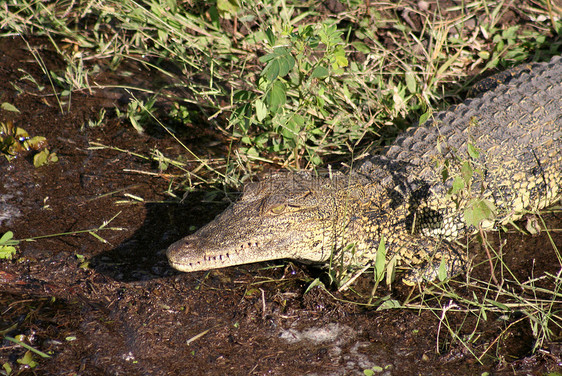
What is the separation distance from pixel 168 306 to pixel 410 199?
5.50ft

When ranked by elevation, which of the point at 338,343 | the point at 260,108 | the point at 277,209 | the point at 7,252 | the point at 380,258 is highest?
the point at 260,108

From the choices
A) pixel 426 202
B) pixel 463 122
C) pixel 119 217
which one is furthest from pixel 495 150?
pixel 119 217

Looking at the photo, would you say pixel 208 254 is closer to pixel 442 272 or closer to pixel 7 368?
pixel 7 368

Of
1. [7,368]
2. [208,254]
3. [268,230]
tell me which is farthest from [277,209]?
[7,368]

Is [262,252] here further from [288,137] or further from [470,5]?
[470,5]

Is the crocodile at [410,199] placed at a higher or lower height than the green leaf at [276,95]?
lower

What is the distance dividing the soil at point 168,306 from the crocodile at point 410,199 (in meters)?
0.24

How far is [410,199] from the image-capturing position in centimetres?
355

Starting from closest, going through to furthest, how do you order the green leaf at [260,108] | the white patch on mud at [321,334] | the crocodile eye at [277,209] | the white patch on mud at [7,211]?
the white patch on mud at [321,334], the crocodile eye at [277,209], the green leaf at [260,108], the white patch on mud at [7,211]

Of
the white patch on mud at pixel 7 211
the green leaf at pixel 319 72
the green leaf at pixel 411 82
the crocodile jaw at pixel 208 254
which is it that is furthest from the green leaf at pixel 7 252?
the green leaf at pixel 411 82

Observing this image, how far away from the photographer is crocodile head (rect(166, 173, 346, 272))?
3.22 meters

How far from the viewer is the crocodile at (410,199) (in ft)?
10.8

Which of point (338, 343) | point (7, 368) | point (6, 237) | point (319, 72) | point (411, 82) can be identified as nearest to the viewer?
point (7, 368)

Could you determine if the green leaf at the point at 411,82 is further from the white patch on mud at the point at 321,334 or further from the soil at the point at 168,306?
the white patch on mud at the point at 321,334
